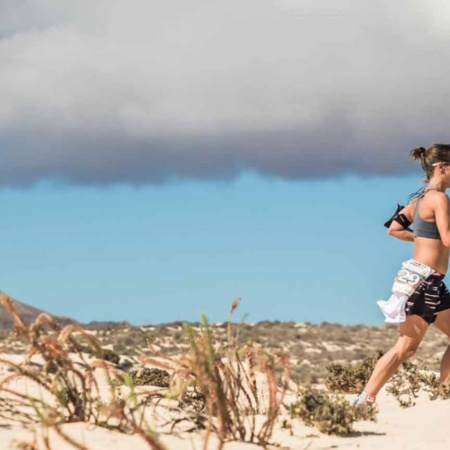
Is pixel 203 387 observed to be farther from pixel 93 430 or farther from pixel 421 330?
pixel 421 330

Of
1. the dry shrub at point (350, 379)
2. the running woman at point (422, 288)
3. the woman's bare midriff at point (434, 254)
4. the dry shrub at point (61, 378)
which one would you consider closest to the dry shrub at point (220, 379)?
the dry shrub at point (61, 378)

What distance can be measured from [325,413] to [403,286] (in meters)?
2.12

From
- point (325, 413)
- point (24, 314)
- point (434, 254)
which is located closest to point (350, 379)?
point (434, 254)

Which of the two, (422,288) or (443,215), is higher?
(443,215)

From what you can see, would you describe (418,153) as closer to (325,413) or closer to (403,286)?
(403,286)

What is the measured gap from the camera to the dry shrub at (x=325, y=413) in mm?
8102

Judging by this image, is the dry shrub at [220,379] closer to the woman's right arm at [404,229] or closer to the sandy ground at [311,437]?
the sandy ground at [311,437]

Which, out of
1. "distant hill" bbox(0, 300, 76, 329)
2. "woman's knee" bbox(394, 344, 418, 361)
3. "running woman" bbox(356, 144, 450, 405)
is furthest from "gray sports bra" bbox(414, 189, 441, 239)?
"distant hill" bbox(0, 300, 76, 329)

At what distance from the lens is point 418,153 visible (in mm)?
10258

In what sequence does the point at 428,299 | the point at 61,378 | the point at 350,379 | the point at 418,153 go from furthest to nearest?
the point at 350,379 < the point at 418,153 < the point at 428,299 < the point at 61,378

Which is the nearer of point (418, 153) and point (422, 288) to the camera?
point (422, 288)

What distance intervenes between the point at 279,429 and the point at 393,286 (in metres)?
2.37

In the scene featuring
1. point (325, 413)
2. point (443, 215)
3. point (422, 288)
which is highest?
point (443, 215)

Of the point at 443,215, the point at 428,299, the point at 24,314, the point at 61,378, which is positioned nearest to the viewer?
the point at 61,378
